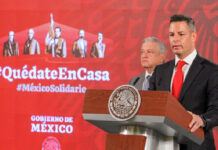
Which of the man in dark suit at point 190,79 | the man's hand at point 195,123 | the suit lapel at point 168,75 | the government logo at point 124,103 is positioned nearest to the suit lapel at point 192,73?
the man in dark suit at point 190,79

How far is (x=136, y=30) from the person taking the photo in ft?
15.3

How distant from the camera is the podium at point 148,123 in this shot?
5.79ft

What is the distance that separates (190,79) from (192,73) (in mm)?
43

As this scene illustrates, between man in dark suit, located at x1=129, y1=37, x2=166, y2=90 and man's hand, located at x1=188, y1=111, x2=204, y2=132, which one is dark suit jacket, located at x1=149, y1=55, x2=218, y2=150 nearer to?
man's hand, located at x1=188, y1=111, x2=204, y2=132

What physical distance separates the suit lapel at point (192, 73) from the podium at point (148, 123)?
278 millimetres

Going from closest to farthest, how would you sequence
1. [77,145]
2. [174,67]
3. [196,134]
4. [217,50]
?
[196,134]
[174,67]
[217,50]
[77,145]

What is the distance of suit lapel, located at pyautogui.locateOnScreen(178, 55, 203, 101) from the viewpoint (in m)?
2.26

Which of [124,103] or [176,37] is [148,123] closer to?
[124,103]

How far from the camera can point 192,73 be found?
2301 millimetres

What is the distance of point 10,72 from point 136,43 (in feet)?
4.95

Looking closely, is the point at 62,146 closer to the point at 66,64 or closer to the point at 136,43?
the point at 66,64

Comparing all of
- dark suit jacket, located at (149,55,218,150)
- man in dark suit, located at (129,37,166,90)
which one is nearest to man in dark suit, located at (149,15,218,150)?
dark suit jacket, located at (149,55,218,150)

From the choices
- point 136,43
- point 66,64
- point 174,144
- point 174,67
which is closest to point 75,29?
point 66,64

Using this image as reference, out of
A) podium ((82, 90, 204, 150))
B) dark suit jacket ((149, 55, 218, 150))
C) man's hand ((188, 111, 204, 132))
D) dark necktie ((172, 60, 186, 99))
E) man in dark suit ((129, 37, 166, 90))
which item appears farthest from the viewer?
man in dark suit ((129, 37, 166, 90))
